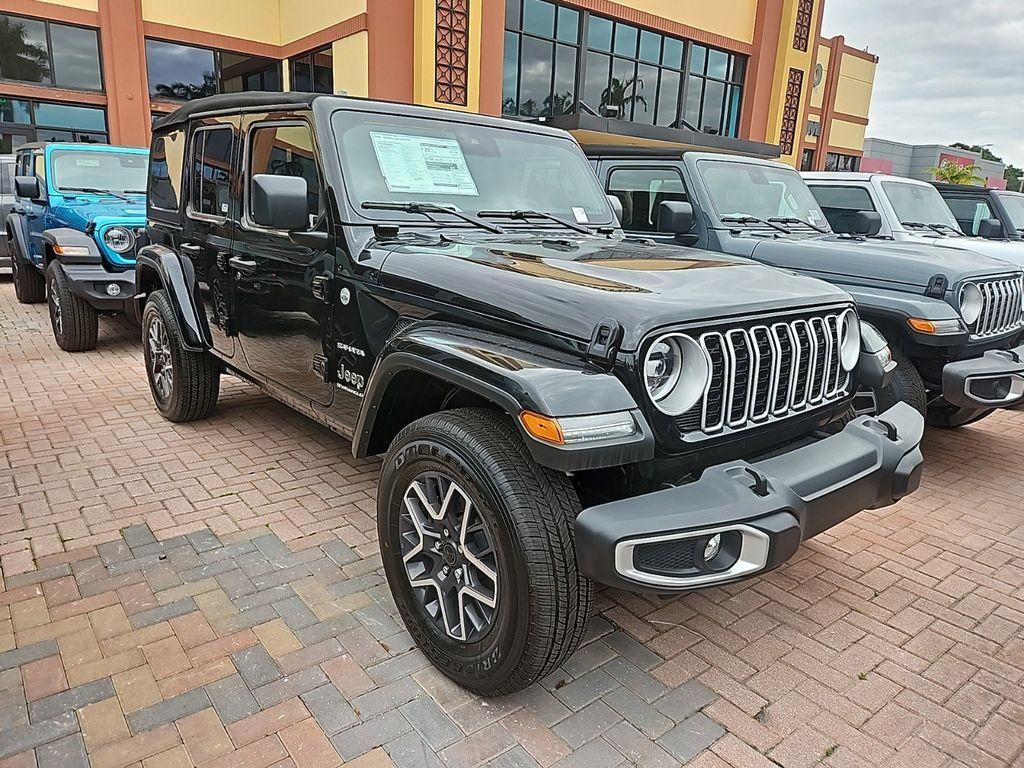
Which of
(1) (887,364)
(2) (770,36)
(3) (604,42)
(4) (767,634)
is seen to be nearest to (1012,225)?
(1) (887,364)

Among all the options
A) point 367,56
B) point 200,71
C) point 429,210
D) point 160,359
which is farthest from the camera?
point 200,71

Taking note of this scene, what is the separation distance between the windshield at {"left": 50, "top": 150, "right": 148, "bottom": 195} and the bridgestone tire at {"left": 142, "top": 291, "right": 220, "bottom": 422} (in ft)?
12.7

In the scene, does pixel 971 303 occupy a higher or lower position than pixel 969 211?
lower

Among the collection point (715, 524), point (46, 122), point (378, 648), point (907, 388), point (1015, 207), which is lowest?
point (378, 648)

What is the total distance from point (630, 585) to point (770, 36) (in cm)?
2303

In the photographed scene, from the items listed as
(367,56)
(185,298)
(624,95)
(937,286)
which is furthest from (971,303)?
(624,95)

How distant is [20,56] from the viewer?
13852mm

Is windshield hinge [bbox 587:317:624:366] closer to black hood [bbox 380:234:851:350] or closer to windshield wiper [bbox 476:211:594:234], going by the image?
black hood [bbox 380:234:851:350]

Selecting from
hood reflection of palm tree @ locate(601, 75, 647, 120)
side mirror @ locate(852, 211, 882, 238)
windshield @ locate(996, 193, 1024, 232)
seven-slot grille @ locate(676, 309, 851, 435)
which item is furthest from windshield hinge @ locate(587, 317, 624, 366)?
hood reflection of palm tree @ locate(601, 75, 647, 120)

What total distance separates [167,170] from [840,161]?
27.8m

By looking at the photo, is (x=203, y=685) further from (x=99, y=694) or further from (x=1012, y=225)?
(x=1012, y=225)

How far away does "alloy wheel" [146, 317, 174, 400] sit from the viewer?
192 inches

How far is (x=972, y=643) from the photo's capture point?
2877mm

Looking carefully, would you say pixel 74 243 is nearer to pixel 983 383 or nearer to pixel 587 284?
pixel 587 284
